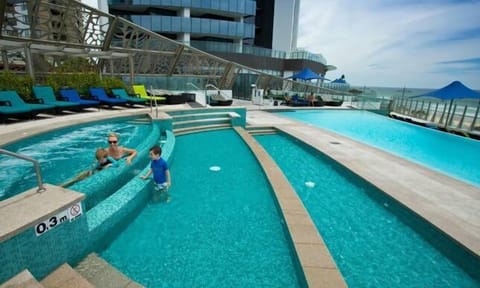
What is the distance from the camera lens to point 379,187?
4.64 meters

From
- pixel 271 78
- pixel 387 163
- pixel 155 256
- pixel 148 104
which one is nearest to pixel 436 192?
pixel 387 163

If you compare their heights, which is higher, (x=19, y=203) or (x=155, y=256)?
(x=19, y=203)

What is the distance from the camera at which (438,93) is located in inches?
531

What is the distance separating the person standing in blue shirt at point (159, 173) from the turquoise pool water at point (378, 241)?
2478mm

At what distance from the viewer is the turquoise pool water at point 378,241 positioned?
280 cm

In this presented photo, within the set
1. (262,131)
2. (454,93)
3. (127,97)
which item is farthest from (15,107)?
(454,93)

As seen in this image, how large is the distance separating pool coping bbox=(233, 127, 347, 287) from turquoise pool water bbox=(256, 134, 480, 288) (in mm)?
216

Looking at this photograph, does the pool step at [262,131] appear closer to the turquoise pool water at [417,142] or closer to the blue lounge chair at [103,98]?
the turquoise pool water at [417,142]

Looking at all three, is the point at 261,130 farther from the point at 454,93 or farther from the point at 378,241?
the point at 454,93

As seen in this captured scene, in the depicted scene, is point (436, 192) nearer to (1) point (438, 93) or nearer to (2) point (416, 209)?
(2) point (416, 209)

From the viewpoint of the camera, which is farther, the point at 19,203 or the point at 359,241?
the point at 359,241

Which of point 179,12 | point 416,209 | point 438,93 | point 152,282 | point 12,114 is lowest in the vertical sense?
point 152,282

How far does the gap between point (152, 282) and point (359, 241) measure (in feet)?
8.76

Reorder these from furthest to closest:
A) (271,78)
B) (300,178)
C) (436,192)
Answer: (271,78) → (300,178) → (436,192)
